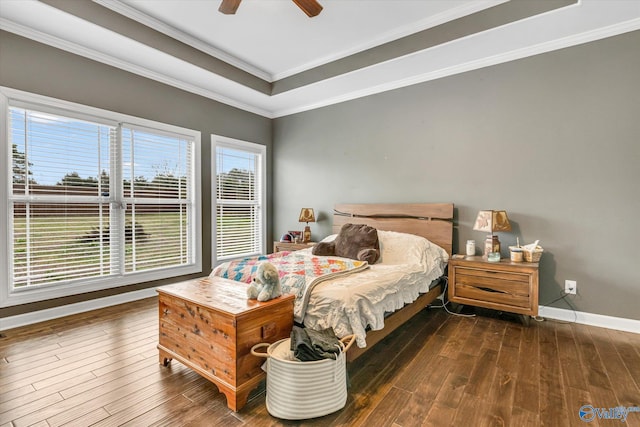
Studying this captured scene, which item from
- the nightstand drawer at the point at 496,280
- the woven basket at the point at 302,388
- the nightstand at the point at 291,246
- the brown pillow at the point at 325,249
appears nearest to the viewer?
the woven basket at the point at 302,388

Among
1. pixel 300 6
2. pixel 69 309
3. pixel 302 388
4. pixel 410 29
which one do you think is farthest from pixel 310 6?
pixel 69 309

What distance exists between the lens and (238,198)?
15.6ft

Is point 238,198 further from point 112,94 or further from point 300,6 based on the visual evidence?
point 300,6

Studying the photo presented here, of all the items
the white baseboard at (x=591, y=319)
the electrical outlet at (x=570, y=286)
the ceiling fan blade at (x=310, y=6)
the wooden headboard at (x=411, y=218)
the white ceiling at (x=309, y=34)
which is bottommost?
the white baseboard at (x=591, y=319)

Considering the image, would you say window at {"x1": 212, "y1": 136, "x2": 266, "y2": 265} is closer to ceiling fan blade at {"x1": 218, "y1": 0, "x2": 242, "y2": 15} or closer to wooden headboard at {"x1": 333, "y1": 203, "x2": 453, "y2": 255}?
wooden headboard at {"x1": 333, "y1": 203, "x2": 453, "y2": 255}

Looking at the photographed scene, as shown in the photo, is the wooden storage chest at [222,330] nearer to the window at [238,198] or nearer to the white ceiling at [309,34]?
the window at [238,198]

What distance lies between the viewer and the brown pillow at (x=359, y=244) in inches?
117

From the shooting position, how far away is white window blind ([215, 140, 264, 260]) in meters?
4.47

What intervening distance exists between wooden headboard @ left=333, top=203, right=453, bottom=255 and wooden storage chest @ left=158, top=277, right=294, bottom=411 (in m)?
2.18

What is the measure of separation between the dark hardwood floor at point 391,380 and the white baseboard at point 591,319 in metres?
0.11

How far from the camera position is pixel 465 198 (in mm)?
3426

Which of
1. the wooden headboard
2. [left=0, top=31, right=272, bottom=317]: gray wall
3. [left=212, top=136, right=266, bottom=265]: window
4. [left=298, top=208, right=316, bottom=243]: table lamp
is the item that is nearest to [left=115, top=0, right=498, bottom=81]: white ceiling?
[left=0, top=31, right=272, bottom=317]: gray wall

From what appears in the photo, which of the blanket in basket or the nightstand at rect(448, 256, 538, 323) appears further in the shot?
the nightstand at rect(448, 256, 538, 323)

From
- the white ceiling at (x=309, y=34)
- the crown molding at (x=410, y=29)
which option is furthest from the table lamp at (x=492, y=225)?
the crown molding at (x=410, y=29)
